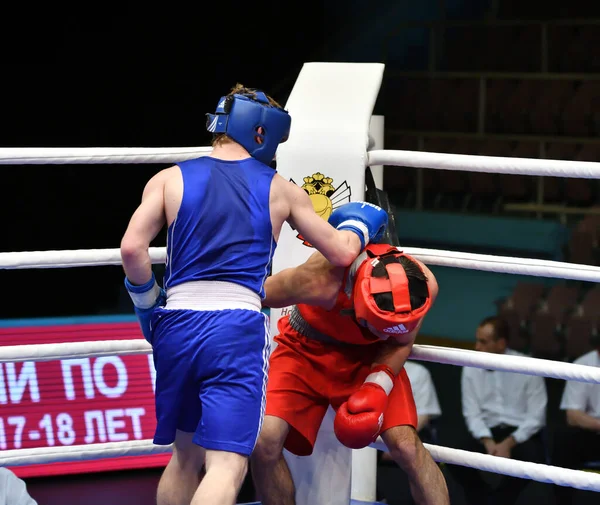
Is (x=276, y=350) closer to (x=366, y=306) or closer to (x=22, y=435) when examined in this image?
(x=366, y=306)

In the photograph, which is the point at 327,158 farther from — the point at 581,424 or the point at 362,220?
the point at 581,424

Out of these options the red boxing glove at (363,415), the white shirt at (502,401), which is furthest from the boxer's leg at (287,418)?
the white shirt at (502,401)

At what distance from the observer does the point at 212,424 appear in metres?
1.71

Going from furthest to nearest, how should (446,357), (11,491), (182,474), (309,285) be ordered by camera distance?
(11,491), (446,357), (309,285), (182,474)

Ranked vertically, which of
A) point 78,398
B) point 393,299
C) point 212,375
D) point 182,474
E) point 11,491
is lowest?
point 78,398

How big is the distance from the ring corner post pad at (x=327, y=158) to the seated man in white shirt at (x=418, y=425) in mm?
1424

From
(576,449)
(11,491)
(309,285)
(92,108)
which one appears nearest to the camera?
(309,285)

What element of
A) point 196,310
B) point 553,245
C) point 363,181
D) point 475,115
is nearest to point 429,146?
point 475,115

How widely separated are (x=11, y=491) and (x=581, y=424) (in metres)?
2.55

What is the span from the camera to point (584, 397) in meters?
3.91

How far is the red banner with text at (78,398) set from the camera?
365 centimetres

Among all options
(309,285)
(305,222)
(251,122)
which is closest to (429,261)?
(309,285)

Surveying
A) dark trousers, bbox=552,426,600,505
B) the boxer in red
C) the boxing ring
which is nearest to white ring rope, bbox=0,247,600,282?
the boxing ring

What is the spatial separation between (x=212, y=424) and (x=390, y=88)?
5488 mm
